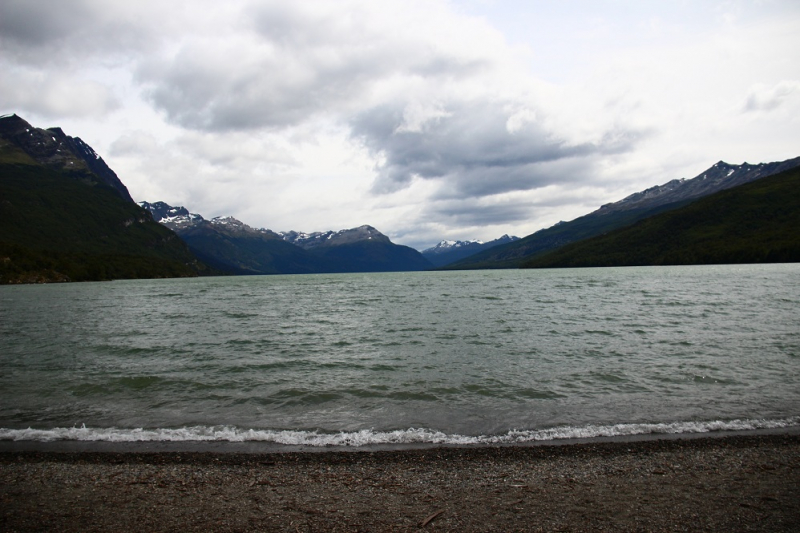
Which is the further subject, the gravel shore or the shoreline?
the shoreline

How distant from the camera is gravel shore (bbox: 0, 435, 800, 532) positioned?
32.7 ft

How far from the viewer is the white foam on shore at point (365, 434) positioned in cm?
1628

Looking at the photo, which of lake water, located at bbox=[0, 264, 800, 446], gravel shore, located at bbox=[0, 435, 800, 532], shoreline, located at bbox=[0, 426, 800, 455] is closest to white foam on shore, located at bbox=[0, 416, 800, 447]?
lake water, located at bbox=[0, 264, 800, 446]

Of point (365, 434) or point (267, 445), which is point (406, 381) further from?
point (267, 445)

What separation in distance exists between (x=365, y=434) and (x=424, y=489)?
5.39 m

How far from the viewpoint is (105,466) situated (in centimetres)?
1413

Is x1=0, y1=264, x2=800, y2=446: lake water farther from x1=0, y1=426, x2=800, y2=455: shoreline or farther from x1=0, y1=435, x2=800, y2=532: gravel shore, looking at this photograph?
x1=0, y1=435, x2=800, y2=532: gravel shore

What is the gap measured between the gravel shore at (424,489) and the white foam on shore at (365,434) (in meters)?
1.29

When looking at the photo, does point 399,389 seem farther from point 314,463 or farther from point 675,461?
point 675,461

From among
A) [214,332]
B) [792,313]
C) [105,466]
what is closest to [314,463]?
[105,466]

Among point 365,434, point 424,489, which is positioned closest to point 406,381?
point 365,434

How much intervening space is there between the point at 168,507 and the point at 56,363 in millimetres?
28242

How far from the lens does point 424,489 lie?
11.9m

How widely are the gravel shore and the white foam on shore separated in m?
1.29
